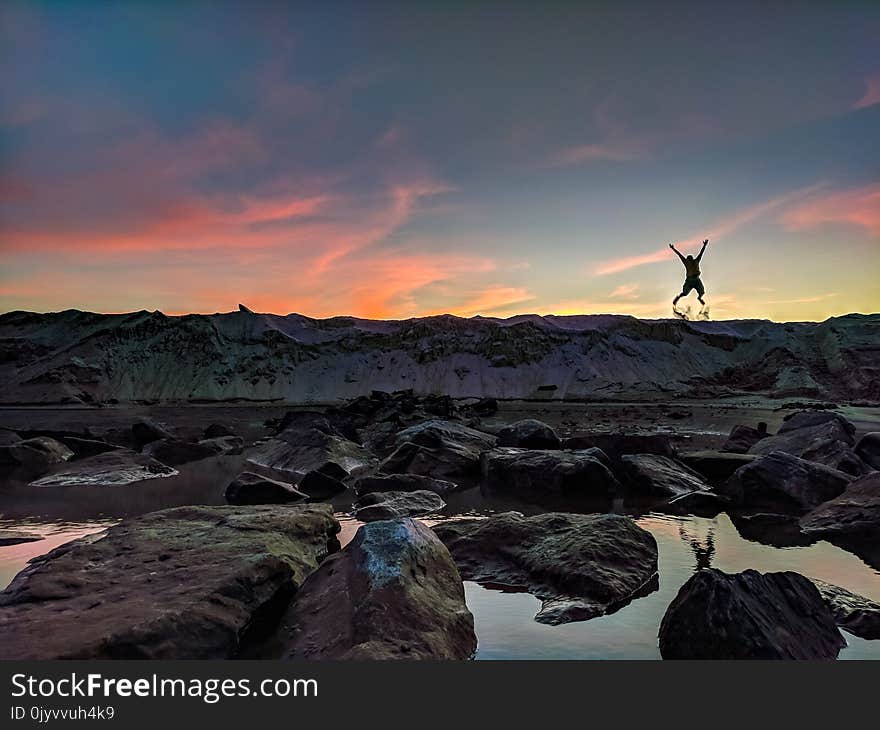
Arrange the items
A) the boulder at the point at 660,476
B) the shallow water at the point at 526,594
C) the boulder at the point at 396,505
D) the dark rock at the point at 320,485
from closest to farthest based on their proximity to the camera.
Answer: the shallow water at the point at 526,594
the boulder at the point at 396,505
the boulder at the point at 660,476
the dark rock at the point at 320,485

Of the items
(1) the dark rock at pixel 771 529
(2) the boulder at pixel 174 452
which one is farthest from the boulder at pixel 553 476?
(2) the boulder at pixel 174 452

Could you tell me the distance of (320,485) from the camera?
10.5 metres

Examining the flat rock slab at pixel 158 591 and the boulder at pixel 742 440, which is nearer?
the flat rock slab at pixel 158 591

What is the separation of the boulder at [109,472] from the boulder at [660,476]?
8721 mm

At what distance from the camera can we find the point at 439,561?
193 inches

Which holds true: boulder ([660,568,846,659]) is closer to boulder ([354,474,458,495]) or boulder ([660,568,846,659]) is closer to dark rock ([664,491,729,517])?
dark rock ([664,491,729,517])

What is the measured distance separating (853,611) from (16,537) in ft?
27.0

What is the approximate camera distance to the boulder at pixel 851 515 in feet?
23.4

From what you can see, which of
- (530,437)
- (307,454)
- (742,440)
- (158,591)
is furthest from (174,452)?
(742,440)

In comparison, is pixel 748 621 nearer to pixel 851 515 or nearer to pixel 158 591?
pixel 158 591

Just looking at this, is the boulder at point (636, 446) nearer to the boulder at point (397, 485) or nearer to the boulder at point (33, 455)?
the boulder at point (397, 485)

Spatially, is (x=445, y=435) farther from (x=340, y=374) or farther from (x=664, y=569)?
(x=340, y=374)

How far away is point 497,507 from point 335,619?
541 cm

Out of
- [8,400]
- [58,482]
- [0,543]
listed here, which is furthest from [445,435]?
[8,400]
